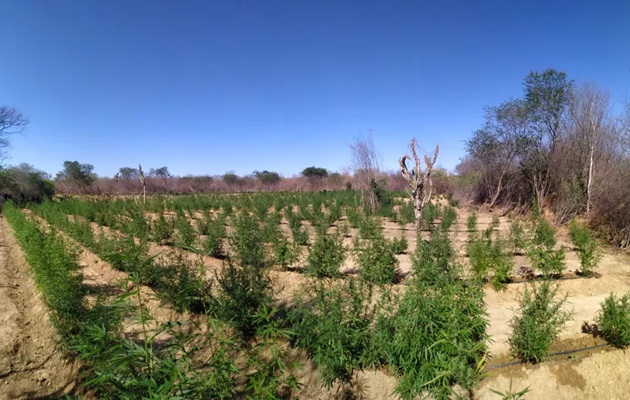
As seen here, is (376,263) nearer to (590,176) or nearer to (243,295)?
(243,295)

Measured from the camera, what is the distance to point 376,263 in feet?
16.7

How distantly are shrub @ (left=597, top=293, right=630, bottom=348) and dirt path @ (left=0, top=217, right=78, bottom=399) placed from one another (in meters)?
6.86

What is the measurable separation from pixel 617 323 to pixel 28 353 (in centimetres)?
798

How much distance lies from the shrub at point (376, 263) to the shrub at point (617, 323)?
2.91m

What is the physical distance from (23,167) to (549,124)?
4313 cm

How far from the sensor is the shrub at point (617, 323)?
147 inches

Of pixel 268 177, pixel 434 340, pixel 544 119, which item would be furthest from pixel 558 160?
pixel 268 177

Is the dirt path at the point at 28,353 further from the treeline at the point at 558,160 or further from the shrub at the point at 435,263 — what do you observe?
the treeline at the point at 558,160

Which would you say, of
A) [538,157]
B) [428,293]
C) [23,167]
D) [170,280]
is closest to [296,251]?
[170,280]

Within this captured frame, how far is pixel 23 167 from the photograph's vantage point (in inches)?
1146

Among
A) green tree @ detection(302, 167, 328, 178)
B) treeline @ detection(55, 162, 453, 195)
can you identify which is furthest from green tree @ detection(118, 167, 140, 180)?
green tree @ detection(302, 167, 328, 178)

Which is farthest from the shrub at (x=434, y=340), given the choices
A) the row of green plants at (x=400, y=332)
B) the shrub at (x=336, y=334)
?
the shrub at (x=336, y=334)

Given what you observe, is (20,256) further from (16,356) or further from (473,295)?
(473,295)

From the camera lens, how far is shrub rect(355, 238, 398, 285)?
464 centimetres
